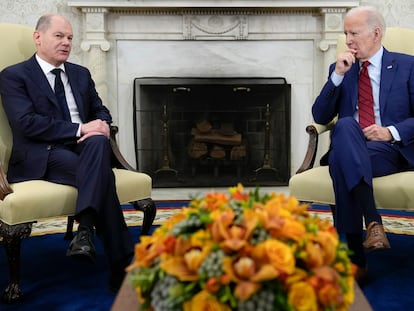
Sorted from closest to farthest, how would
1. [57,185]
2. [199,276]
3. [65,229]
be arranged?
1. [199,276]
2. [57,185]
3. [65,229]

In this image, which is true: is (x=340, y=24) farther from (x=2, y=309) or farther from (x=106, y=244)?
(x=2, y=309)

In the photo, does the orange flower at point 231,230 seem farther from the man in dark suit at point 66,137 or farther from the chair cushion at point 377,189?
the chair cushion at point 377,189

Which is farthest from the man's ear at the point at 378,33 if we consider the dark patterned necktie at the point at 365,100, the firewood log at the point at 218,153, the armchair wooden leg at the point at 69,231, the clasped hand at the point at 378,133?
the firewood log at the point at 218,153

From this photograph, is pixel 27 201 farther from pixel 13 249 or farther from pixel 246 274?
pixel 246 274

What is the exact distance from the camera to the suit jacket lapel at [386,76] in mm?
2363

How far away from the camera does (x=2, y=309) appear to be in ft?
6.27

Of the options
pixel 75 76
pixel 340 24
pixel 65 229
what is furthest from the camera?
pixel 340 24

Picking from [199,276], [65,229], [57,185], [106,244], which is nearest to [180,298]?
[199,276]

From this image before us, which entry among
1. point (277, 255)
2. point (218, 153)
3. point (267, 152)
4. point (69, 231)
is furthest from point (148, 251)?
point (267, 152)

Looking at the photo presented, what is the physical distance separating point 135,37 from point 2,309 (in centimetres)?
262

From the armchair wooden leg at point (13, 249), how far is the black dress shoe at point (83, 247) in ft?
0.61

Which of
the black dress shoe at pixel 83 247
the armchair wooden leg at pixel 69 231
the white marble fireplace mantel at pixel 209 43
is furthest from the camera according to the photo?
the white marble fireplace mantel at pixel 209 43

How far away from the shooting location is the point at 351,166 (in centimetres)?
202

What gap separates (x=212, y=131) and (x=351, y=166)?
7.64ft
